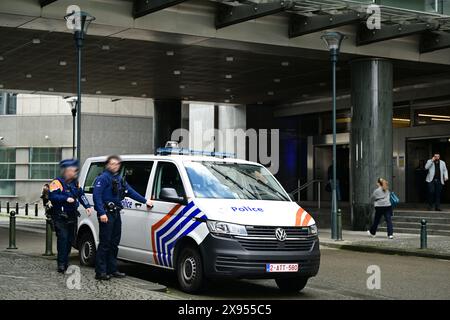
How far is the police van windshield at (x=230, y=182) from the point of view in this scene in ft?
33.9

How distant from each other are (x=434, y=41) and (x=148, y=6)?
10.3m

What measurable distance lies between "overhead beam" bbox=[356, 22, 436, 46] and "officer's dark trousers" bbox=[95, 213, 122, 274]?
14557 mm

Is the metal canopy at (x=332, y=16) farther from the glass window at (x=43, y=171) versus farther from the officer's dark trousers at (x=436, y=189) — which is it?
the glass window at (x=43, y=171)

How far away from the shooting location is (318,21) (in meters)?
21.7

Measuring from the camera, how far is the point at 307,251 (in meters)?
9.91

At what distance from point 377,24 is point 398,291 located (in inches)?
507

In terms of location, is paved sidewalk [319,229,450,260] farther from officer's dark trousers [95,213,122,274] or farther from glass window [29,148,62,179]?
glass window [29,148,62,179]

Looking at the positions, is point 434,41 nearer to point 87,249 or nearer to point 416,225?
point 416,225

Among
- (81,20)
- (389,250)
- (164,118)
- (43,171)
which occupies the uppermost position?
(81,20)

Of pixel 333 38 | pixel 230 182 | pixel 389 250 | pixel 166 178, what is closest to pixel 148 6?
pixel 333 38

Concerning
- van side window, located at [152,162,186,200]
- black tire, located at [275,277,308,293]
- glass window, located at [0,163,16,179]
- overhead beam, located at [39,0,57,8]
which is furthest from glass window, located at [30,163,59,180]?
black tire, located at [275,277,308,293]

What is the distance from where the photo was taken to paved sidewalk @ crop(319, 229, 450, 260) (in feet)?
54.0

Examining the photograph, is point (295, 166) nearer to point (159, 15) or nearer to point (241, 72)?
point (241, 72)
